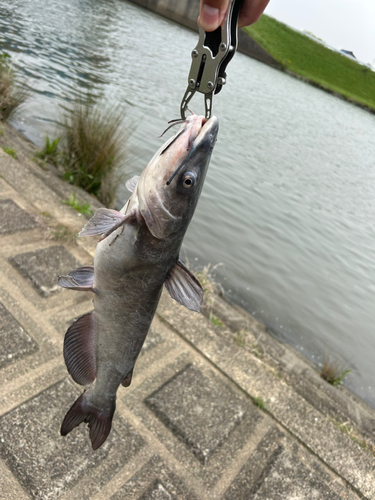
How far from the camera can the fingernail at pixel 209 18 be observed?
4.83 feet

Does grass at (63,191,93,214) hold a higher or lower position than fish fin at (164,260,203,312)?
lower

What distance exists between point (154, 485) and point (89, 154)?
15.9 feet

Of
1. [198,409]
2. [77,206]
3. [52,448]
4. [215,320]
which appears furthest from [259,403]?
[77,206]

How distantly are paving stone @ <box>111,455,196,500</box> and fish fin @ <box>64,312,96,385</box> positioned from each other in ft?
3.39

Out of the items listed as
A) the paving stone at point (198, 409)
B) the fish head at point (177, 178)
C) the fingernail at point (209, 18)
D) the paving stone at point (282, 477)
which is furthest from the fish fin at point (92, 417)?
the fingernail at point (209, 18)

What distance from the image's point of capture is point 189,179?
157 cm

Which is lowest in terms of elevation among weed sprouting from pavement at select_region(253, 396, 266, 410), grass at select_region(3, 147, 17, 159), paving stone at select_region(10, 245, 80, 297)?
grass at select_region(3, 147, 17, 159)

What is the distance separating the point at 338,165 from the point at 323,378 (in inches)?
→ 434

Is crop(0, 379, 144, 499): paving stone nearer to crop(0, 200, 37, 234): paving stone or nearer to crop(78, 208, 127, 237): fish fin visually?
crop(78, 208, 127, 237): fish fin

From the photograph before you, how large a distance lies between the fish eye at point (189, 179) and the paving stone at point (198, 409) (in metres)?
1.98

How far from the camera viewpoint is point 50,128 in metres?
9.09

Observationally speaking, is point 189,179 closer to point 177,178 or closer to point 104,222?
point 177,178

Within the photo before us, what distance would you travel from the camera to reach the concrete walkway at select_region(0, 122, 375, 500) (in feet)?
7.91

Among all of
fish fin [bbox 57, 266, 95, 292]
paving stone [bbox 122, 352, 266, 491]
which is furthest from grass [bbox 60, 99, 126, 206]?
fish fin [bbox 57, 266, 95, 292]
